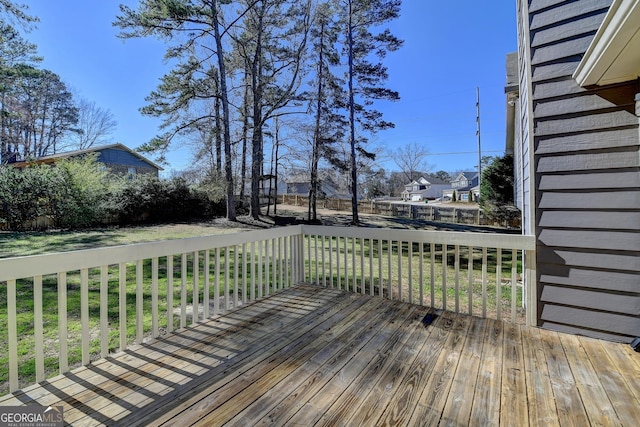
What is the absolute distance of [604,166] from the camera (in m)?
2.06

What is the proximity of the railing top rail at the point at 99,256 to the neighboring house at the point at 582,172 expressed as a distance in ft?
9.19

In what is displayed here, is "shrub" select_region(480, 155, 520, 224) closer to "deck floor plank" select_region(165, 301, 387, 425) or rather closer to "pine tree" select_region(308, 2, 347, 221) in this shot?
"pine tree" select_region(308, 2, 347, 221)

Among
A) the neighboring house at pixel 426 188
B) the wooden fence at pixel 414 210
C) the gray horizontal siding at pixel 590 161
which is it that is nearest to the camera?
the gray horizontal siding at pixel 590 161

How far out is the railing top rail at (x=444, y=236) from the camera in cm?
240

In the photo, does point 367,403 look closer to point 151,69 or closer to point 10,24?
point 10,24

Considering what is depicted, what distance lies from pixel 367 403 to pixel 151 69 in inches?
408

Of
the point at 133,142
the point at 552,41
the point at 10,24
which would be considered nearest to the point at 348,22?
the point at 133,142

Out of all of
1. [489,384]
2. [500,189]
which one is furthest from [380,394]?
[500,189]

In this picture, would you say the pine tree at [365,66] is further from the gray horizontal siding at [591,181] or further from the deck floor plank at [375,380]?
the deck floor plank at [375,380]

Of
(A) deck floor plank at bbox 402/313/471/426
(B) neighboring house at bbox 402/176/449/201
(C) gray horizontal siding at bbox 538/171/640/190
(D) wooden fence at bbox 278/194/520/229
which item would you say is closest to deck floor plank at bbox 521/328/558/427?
(A) deck floor plank at bbox 402/313/471/426

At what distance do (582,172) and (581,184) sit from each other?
0.09 m

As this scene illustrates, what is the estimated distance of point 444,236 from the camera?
2801 mm

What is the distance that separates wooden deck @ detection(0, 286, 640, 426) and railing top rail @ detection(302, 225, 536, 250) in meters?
0.72

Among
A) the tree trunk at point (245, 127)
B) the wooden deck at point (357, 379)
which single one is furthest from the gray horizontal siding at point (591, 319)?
the tree trunk at point (245, 127)
